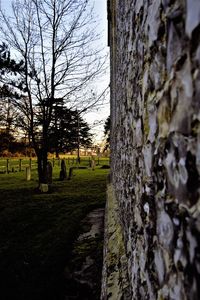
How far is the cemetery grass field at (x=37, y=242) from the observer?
4.35 meters

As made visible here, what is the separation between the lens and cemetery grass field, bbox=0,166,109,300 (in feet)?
14.3

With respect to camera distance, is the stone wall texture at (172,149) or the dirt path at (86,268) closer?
the stone wall texture at (172,149)

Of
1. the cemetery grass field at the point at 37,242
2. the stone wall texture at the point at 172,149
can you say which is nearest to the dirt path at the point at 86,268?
the cemetery grass field at the point at 37,242

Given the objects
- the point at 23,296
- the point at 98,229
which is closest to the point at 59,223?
the point at 98,229

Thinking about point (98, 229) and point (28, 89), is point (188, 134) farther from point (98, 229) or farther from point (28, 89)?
point (28, 89)

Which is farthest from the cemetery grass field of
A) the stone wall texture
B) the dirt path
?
the stone wall texture

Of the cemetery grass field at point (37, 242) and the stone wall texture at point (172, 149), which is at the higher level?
the stone wall texture at point (172, 149)

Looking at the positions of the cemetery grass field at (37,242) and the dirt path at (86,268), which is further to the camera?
the cemetery grass field at (37,242)

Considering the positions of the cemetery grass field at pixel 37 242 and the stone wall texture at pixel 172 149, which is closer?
the stone wall texture at pixel 172 149

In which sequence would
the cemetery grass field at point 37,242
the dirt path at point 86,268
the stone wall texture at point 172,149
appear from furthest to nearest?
the cemetery grass field at point 37,242 < the dirt path at point 86,268 < the stone wall texture at point 172,149

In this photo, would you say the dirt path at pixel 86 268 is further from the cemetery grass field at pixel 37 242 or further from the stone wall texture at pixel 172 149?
the stone wall texture at pixel 172 149

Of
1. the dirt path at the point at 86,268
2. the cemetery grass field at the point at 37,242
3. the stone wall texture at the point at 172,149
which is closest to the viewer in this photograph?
the stone wall texture at the point at 172,149

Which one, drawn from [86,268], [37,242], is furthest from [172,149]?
[37,242]

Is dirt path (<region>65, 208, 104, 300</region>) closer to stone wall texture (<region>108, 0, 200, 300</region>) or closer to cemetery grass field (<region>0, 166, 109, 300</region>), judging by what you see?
cemetery grass field (<region>0, 166, 109, 300</region>)
